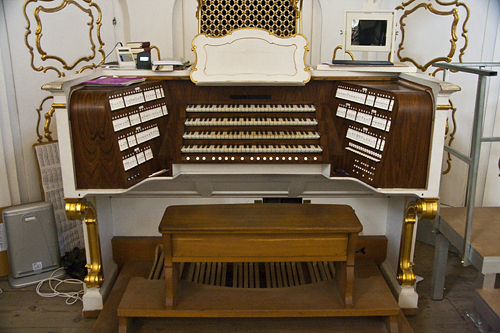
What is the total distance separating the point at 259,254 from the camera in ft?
7.57

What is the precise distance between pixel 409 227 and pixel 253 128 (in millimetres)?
1068

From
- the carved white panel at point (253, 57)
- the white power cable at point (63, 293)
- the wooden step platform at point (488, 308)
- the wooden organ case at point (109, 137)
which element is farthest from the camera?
the white power cable at point (63, 293)

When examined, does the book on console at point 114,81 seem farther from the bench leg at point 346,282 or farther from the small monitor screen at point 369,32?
the bench leg at point 346,282

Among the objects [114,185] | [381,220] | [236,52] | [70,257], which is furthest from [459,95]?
[70,257]

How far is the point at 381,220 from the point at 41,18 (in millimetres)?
2803

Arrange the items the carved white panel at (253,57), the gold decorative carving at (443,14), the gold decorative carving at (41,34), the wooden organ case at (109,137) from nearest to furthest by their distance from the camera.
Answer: the wooden organ case at (109,137)
the carved white panel at (253,57)
the gold decorative carving at (41,34)
the gold decorative carving at (443,14)

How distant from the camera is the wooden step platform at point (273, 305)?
7.64ft

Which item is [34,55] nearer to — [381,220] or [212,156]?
[212,156]

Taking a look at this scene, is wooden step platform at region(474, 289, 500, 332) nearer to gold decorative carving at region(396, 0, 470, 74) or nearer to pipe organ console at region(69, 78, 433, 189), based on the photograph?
pipe organ console at region(69, 78, 433, 189)

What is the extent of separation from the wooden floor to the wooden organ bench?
0.15m

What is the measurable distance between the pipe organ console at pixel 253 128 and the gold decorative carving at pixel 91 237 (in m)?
0.18

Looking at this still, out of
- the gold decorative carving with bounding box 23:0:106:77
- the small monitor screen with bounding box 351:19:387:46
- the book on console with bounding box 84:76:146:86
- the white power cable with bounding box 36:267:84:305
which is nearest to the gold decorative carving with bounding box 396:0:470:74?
the small monitor screen with bounding box 351:19:387:46

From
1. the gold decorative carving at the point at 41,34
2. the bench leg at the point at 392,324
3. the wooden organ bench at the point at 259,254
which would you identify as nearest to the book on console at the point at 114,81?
the gold decorative carving at the point at 41,34

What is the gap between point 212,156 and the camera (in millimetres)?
2533
